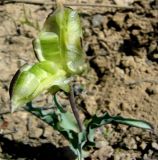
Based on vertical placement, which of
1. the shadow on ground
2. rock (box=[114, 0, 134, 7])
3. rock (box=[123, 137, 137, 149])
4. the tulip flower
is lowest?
the shadow on ground

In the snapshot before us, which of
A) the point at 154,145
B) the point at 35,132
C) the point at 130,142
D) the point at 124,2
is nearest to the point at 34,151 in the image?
the point at 35,132

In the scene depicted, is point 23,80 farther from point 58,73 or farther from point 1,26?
point 1,26

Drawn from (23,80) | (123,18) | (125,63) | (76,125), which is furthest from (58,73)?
(123,18)

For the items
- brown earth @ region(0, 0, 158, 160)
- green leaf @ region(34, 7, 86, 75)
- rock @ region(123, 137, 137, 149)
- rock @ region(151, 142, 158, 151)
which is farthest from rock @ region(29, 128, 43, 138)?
green leaf @ region(34, 7, 86, 75)

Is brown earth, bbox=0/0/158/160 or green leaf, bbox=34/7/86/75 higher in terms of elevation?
green leaf, bbox=34/7/86/75

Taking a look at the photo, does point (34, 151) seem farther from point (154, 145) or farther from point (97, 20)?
point (97, 20)

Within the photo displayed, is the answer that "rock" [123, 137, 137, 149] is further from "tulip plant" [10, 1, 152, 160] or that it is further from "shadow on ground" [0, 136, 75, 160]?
"tulip plant" [10, 1, 152, 160]

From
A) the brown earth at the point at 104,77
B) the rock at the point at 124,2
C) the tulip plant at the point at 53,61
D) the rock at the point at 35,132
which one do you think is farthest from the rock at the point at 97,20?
the tulip plant at the point at 53,61
